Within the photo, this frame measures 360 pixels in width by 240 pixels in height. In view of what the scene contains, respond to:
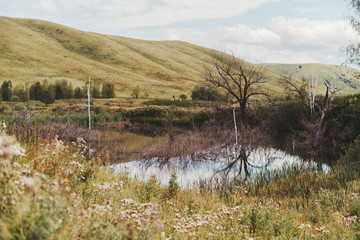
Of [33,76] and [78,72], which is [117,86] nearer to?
[78,72]

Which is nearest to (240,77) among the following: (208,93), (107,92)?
(208,93)

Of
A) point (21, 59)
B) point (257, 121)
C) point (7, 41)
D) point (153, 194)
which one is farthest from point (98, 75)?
point (153, 194)

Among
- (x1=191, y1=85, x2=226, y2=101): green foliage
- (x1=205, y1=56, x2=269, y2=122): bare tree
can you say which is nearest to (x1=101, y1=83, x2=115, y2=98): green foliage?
(x1=191, y1=85, x2=226, y2=101): green foliage

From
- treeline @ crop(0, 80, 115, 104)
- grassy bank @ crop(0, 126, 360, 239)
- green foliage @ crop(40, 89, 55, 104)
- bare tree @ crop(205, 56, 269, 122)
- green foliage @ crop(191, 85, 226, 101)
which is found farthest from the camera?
treeline @ crop(0, 80, 115, 104)

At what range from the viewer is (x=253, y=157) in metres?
20.6

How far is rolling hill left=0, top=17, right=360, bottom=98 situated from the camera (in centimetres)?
9343

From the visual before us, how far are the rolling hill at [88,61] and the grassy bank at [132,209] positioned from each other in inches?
2971

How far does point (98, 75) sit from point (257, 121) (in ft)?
261

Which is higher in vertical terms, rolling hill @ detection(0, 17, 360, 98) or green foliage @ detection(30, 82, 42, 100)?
rolling hill @ detection(0, 17, 360, 98)

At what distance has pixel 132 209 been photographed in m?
5.55

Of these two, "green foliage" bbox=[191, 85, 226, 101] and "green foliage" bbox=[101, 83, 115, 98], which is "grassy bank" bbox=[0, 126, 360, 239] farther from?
"green foliage" bbox=[101, 83, 115, 98]

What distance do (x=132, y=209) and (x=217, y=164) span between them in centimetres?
1341

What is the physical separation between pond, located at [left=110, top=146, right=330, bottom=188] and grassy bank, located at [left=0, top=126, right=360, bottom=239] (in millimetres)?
3343

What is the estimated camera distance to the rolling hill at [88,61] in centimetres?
9343
